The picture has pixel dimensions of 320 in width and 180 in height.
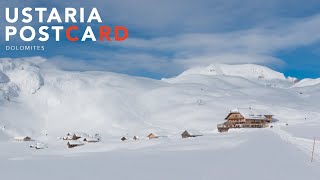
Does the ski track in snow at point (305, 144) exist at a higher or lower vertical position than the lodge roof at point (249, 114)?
lower

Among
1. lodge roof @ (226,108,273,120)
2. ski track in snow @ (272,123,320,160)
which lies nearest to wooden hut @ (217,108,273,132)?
lodge roof @ (226,108,273,120)

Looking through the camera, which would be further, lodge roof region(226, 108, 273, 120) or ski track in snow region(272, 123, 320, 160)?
lodge roof region(226, 108, 273, 120)

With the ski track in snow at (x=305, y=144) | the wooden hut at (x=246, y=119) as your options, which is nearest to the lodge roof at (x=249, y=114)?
the wooden hut at (x=246, y=119)

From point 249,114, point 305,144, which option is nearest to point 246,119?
point 249,114

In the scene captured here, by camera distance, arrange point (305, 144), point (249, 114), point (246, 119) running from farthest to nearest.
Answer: point (249, 114) → point (246, 119) → point (305, 144)

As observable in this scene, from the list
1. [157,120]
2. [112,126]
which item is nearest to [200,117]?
[157,120]

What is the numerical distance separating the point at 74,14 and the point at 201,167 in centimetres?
3135

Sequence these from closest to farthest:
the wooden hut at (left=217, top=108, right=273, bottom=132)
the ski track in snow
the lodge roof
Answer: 1. the ski track in snow
2. the wooden hut at (left=217, top=108, right=273, bottom=132)
3. the lodge roof

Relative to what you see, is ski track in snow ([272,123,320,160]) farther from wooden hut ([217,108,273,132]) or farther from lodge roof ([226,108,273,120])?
lodge roof ([226,108,273,120])

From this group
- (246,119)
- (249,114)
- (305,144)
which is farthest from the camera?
(249,114)

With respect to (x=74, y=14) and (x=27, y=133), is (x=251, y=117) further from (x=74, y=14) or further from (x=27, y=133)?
(x=27, y=133)

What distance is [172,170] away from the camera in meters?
20.2

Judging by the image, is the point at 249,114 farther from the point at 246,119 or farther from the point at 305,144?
the point at 305,144

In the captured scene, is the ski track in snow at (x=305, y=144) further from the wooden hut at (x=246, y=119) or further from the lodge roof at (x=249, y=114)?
the lodge roof at (x=249, y=114)
